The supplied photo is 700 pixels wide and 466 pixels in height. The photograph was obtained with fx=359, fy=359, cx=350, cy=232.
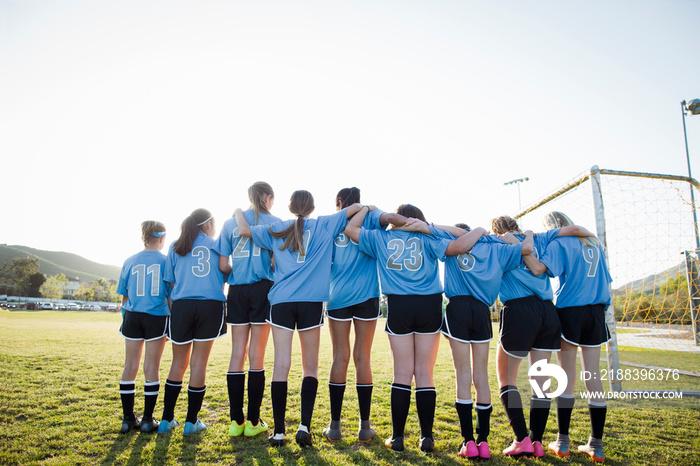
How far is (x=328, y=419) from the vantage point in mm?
4184

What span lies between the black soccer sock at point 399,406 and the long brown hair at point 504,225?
80.5 inches

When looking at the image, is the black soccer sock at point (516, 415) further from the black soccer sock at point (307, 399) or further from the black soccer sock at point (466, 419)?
Answer: the black soccer sock at point (307, 399)

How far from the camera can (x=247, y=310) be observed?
375 cm

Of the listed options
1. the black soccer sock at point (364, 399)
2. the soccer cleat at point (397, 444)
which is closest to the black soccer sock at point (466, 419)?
the soccer cleat at point (397, 444)

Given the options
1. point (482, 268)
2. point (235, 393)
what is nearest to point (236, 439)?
point (235, 393)

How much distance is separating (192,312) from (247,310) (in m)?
0.58

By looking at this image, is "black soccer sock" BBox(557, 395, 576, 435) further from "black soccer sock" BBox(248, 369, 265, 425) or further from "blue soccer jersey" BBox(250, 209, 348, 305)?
"black soccer sock" BBox(248, 369, 265, 425)

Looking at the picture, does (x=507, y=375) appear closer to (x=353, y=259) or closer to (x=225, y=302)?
(x=353, y=259)

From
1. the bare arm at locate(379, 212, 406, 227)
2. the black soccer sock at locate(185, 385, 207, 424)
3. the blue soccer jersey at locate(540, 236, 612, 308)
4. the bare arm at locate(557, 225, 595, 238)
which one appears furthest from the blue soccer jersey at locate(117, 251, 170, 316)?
the bare arm at locate(557, 225, 595, 238)

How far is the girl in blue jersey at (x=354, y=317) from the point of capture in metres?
3.58

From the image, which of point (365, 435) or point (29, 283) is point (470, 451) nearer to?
point (365, 435)

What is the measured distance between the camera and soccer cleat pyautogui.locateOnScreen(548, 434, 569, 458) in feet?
10.8

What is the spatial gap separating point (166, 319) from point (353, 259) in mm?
2270

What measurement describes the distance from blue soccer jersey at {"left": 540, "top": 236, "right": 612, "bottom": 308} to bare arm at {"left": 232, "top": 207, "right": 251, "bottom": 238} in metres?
3.09
